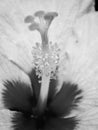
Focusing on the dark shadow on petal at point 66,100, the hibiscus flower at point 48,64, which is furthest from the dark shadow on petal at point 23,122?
the dark shadow on petal at point 66,100

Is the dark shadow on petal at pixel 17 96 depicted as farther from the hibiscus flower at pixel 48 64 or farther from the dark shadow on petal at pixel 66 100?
the dark shadow on petal at pixel 66 100

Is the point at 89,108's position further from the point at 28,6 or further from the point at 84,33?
the point at 28,6

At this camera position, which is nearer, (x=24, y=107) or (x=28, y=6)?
(x=24, y=107)

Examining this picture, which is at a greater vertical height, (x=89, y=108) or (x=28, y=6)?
(x=28, y=6)

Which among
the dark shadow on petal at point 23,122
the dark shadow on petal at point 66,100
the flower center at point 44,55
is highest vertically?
the flower center at point 44,55

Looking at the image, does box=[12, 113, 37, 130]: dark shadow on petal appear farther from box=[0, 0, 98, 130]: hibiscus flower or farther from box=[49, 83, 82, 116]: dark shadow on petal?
box=[49, 83, 82, 116]: dark shadow on petal

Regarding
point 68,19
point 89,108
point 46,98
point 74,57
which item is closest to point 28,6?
point 68,19

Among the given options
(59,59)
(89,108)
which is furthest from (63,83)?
→ (89,108)

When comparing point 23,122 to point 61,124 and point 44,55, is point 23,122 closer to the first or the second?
point 61,124

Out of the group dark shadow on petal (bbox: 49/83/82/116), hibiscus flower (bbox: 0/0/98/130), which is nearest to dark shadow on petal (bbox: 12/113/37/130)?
hibiscus flower (bbox: 0/0/98/130)

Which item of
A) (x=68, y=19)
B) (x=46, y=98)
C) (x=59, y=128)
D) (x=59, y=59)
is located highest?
(x=68, y=19)
